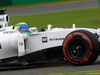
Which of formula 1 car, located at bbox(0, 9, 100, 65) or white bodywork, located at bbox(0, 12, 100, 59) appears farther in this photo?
white bodywork, located at bbox(0, 12, 100, 59)

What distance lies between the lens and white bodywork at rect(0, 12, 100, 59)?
322 inches

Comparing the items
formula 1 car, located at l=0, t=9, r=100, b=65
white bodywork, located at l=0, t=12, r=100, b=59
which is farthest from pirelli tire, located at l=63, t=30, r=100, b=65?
white bodywork, located at l=0, t=12, r=100, b=59

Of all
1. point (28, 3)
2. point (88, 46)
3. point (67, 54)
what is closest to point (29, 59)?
point (67, 54)

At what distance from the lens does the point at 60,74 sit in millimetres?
6812

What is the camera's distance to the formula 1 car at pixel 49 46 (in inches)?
301

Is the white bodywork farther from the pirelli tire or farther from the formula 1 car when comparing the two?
the pirelli tire

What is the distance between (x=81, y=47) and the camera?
25.3 feet

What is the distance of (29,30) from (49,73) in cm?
238

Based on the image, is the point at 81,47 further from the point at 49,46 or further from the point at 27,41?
the point at 27,41

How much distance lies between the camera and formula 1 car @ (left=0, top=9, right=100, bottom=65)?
7641 millimetres

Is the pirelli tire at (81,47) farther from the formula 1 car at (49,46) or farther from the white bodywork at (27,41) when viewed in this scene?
the white bodywork at (27,41)

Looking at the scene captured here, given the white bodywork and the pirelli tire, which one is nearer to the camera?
the pirelli tire

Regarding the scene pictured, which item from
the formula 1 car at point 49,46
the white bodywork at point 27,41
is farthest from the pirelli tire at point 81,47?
the white bodywork at point 27,41

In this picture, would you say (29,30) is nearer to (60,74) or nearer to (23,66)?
(23,66)
